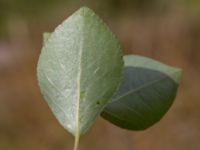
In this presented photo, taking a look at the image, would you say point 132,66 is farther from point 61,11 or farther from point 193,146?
point 61,11

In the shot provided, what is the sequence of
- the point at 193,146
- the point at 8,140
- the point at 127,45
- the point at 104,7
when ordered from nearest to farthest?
1. the point at 193,146
2. the point at 8,140
3. the point at 127,45
4. the point at 104,7

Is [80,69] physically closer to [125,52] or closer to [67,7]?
[125,52]

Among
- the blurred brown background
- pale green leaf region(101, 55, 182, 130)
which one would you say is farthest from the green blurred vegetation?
pale green leaf region(101, 55, 182, 130)

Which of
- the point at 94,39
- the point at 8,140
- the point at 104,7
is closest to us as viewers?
the point at 94,39

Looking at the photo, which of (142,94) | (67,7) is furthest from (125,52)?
(142,94)

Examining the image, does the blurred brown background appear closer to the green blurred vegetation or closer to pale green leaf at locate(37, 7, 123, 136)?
the green blurred vegetation

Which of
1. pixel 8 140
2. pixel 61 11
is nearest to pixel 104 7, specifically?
pixel 61 11

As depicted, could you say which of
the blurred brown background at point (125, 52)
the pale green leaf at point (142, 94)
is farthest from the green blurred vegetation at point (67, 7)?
the pale green leaf at point (142, 94)
